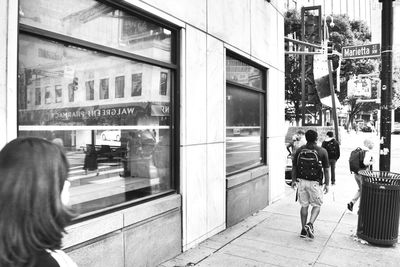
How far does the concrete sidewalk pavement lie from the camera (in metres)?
4.92

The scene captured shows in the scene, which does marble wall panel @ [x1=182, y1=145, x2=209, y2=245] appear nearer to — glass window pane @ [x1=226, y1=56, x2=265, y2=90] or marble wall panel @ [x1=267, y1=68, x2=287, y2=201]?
glass window pane @ [x1=226, y1=56, x2=265, y2=90]

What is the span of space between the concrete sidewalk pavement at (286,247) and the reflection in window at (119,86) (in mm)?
2232

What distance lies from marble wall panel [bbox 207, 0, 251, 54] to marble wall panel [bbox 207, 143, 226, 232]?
189 cm

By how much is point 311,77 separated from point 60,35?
17720mm

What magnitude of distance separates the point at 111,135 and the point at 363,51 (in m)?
5.56

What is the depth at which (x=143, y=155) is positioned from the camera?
16.0 ft

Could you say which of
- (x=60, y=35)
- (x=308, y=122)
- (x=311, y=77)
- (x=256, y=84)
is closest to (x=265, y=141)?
(x=256, y=84)

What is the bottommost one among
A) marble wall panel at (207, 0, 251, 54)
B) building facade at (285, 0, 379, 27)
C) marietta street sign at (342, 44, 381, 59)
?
marietta street sign at (342, 44, 381, 59)

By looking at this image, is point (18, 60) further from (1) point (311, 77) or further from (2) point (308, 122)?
(2) point (308, 122)

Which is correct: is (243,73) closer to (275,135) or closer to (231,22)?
(231,22)

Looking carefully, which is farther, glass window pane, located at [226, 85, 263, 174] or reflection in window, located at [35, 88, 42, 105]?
glass window pane, located at [226, 85, 263, 174]

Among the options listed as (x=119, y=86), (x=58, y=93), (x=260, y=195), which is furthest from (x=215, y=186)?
(x=58, y=93)

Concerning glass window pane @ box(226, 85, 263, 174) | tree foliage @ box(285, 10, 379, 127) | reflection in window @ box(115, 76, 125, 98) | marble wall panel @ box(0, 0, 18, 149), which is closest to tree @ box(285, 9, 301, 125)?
tree foliage @ box(285, 10, 379, 127)

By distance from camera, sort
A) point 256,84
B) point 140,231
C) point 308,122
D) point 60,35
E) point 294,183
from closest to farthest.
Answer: point 60,35
point 140,231
point 294,183
point 256,84
point 308,122
